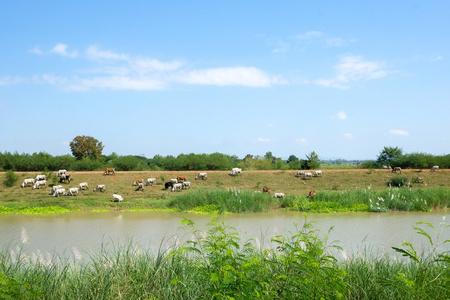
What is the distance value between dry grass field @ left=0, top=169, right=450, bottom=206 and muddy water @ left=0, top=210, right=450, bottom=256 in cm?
492

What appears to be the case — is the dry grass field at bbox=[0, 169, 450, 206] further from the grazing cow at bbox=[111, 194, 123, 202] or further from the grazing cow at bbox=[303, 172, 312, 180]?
the grazing cow at bbox=[111, 194, 123, 202]

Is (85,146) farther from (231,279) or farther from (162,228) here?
(231,279)

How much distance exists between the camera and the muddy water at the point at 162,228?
10.7m

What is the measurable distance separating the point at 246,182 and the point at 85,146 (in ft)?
85.5

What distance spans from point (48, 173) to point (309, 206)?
16.8 metres

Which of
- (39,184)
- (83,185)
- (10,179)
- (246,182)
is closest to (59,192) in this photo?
(83,185)

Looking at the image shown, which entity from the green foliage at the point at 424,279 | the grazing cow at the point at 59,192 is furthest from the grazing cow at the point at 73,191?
the green foliage at the point at 424,279

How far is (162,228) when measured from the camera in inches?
531

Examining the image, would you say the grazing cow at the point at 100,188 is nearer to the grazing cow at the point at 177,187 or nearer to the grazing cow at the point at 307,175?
the grazing cow at the point at 177,187

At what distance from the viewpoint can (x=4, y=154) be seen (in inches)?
1267

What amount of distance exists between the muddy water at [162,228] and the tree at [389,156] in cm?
1663

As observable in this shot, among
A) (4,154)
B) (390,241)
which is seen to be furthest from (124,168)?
(390,241)

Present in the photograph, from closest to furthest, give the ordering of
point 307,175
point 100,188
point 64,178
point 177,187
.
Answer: point 100,188 → point 177,187 → point 64,178 → point 307,175

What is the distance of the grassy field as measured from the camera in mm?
19781
